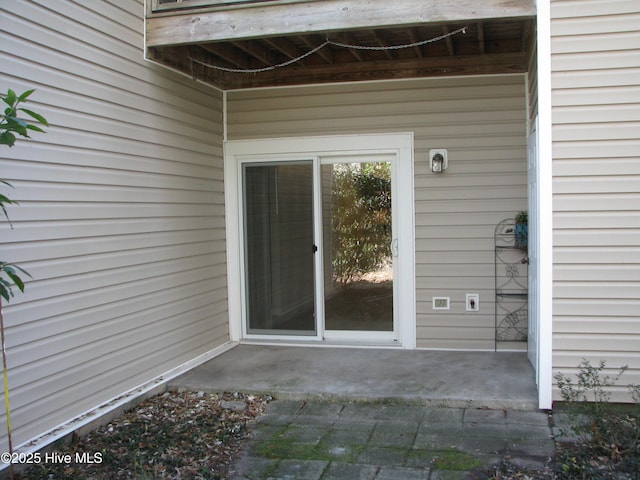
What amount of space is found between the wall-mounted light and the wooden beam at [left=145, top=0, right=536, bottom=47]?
155cm

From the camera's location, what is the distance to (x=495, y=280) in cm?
535

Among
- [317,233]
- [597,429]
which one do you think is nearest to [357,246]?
[317,233]

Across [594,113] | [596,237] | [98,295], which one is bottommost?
[98,295]

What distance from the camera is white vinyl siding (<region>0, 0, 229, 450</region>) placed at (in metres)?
3.33

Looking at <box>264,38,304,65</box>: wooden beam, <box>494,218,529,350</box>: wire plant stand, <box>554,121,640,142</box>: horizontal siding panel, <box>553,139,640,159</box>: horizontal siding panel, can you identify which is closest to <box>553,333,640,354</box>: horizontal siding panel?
<box>553,139,640,159</box>: horizontal siding panel

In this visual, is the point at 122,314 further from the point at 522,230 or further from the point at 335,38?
the point at 522,230

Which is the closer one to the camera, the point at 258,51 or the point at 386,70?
the point at 258,51

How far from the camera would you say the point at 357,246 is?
5746 millimetres

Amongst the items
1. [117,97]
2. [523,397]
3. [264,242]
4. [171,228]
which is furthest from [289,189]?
[523,397]

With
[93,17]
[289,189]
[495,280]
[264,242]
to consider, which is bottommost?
[495,280]

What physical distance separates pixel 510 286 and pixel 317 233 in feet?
6.19

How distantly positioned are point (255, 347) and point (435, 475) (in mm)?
2973

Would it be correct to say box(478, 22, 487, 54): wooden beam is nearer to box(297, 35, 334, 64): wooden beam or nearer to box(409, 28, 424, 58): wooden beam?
box(409, 28, 424, 58): wooden beam

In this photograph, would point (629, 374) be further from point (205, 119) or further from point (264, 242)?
point (205, 119)
